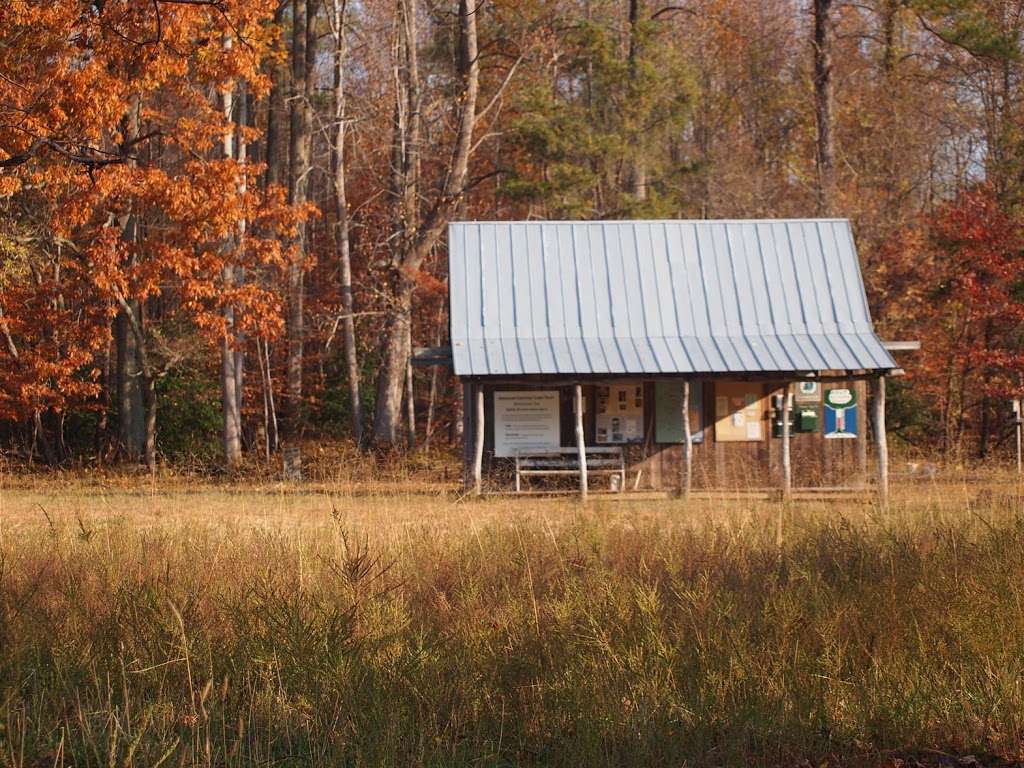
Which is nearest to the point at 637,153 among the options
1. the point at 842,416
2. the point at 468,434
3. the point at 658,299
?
the point at 658,299

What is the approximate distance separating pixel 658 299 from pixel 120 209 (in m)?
9.61

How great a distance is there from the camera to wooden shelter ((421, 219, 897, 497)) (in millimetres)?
20703

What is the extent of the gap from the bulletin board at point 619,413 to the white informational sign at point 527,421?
33.6 inches

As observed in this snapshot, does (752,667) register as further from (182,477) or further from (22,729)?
(182,477)

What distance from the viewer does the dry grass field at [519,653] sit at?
252 inches

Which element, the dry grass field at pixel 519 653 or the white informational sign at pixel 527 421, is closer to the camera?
the dry grass field at pixel 519 653

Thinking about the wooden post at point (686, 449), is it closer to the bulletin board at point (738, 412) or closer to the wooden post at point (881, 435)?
the bulletin board at point (738, 412)

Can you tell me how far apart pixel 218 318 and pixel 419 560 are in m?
14.4

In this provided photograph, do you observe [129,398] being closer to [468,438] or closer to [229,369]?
[229,369]

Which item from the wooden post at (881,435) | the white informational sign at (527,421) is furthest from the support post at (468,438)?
Answer: the wooden post at (881,435)

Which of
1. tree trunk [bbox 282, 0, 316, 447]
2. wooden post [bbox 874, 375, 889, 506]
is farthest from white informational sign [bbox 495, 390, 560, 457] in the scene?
tree trunk [bbox 282, 0, 316, 447]

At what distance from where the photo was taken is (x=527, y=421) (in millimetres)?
21594

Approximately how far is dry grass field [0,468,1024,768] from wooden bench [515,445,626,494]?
1063 cm

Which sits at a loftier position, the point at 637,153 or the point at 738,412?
the point at 637,153
